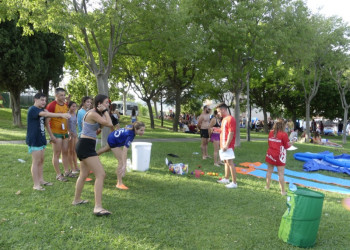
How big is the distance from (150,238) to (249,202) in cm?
226

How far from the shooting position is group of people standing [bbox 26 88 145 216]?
392cm

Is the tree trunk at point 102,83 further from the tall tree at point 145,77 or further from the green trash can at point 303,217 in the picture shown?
the tall tree at point 145,77

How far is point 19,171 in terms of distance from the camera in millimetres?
6137

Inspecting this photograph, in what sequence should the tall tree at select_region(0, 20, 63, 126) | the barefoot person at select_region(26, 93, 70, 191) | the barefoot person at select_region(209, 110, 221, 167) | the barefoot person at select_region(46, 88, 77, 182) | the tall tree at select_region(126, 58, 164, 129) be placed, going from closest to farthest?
the barefoot person at select_region(26, 93, 70, 191), the barefoot person at select_region(46, 88, 77, 182), the barefoot person at select_region(209, 110, 221, 167), the tall tree at select_region(0, 20, 63, 126), the tall tree at select_region(126, 58, 164, 129)

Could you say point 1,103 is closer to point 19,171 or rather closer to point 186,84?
point 186,84

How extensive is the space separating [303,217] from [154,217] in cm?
205

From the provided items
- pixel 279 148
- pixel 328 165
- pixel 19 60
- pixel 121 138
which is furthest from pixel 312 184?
pixel 19 60

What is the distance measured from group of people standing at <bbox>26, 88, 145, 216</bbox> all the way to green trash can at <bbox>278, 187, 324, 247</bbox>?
2520 millimetres

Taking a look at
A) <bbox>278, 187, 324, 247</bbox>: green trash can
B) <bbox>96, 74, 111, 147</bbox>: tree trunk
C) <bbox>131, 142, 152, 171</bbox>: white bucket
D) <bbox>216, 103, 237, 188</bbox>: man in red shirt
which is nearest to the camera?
<bbox>278, 187, 324, 247</bbox>: green trash can

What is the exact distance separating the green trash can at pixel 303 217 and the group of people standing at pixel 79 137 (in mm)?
2520

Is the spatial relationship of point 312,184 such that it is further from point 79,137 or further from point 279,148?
point 79,137

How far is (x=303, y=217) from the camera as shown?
131 inches

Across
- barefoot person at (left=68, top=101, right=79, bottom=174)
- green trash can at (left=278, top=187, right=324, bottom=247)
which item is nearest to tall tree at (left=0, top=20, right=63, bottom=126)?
barefoot person at (left=68, top=101, right=79, bottom=174)

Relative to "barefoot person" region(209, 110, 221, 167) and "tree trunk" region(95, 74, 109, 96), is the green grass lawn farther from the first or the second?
"tree trunk" region(95, 74, 109, 96)
